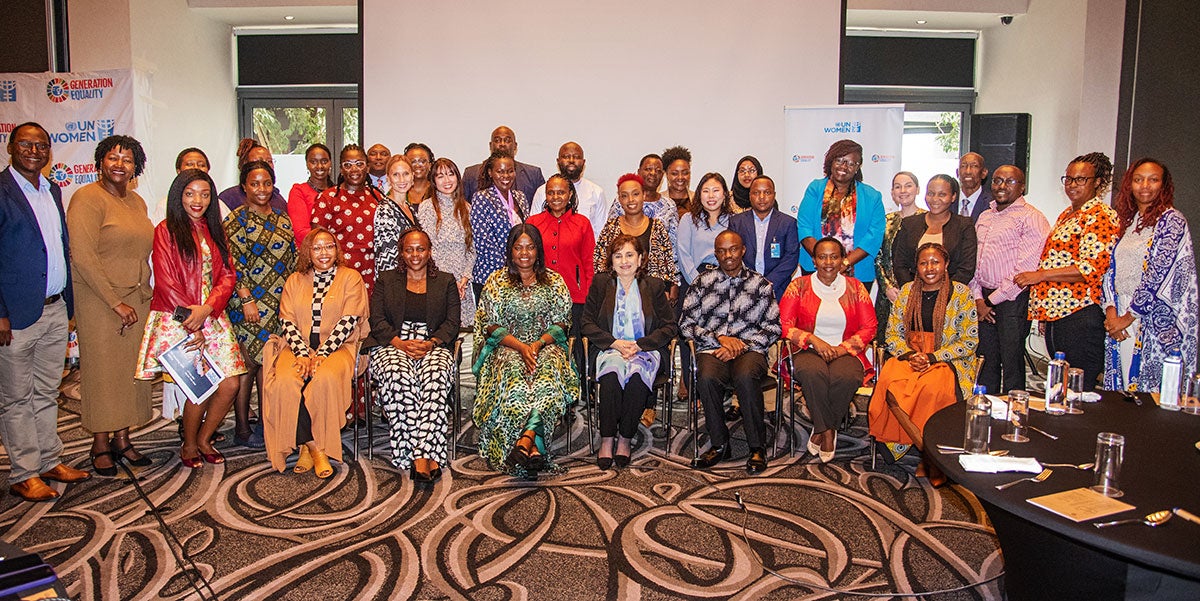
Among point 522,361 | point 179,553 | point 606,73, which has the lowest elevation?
point 179,553

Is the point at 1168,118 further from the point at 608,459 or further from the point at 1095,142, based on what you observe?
the point at 608,459

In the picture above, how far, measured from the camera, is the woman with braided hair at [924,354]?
4.10m

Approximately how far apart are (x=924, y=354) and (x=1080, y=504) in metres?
2.31

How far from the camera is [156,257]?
4023 mm

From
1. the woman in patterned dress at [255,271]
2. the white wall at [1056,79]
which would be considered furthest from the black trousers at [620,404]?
the white wall at [1056,79]

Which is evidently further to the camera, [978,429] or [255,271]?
[255,271]

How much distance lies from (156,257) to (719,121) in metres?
4.52

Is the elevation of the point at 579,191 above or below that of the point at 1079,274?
above

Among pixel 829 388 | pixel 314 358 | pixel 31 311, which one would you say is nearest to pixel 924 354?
pixel 829 388

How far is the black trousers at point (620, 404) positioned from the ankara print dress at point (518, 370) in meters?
0.18

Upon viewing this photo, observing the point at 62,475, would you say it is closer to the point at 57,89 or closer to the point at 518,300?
the point at 518,300

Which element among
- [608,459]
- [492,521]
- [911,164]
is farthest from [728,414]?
[911,164]

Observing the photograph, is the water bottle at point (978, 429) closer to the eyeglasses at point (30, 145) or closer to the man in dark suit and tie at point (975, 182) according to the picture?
the man in dark suit and tie at point (975, 182)

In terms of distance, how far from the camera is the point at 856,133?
6562 mm
